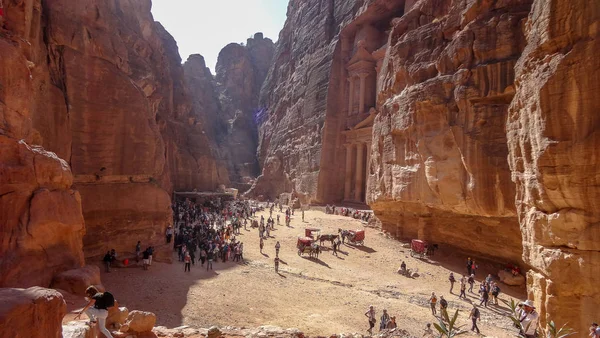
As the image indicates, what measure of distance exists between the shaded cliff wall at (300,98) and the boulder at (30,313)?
124 ft

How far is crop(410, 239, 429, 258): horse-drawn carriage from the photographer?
2312 cm

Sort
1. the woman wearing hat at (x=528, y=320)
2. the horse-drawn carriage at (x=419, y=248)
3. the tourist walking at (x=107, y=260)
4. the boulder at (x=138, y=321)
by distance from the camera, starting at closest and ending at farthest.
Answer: the woman wearing hat at (x=528, y=320) → the boulder at (x=138, y=321) → the tourist walking at (x=107, y=260) → the horse-drawn carriage at (x=419, y=248)

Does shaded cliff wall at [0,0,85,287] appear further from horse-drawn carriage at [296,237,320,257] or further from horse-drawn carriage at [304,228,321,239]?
horse-drawn carriage at [304,228,321,239]

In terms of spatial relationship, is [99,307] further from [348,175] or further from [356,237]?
[348,175]

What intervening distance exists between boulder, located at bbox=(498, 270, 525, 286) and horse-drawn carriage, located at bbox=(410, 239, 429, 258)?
15.8ft

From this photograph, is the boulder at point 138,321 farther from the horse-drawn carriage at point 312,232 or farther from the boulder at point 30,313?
the horse-drawn carriage at point 312,232

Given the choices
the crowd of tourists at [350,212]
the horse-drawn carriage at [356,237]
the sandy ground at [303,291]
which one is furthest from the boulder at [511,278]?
the crowd of tourists at [350,212]

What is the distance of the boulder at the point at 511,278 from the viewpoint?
60.1 feet

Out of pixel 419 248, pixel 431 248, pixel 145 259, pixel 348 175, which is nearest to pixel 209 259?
pixel 145 259

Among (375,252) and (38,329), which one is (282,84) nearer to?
(375,252)

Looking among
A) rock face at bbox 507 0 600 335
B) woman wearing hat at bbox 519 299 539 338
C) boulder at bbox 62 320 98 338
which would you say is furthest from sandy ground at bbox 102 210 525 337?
boulder at bbox 62 320 98 338

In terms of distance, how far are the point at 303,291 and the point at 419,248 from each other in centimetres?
1006

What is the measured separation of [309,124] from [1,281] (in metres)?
40.1

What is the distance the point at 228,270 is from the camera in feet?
61.3
